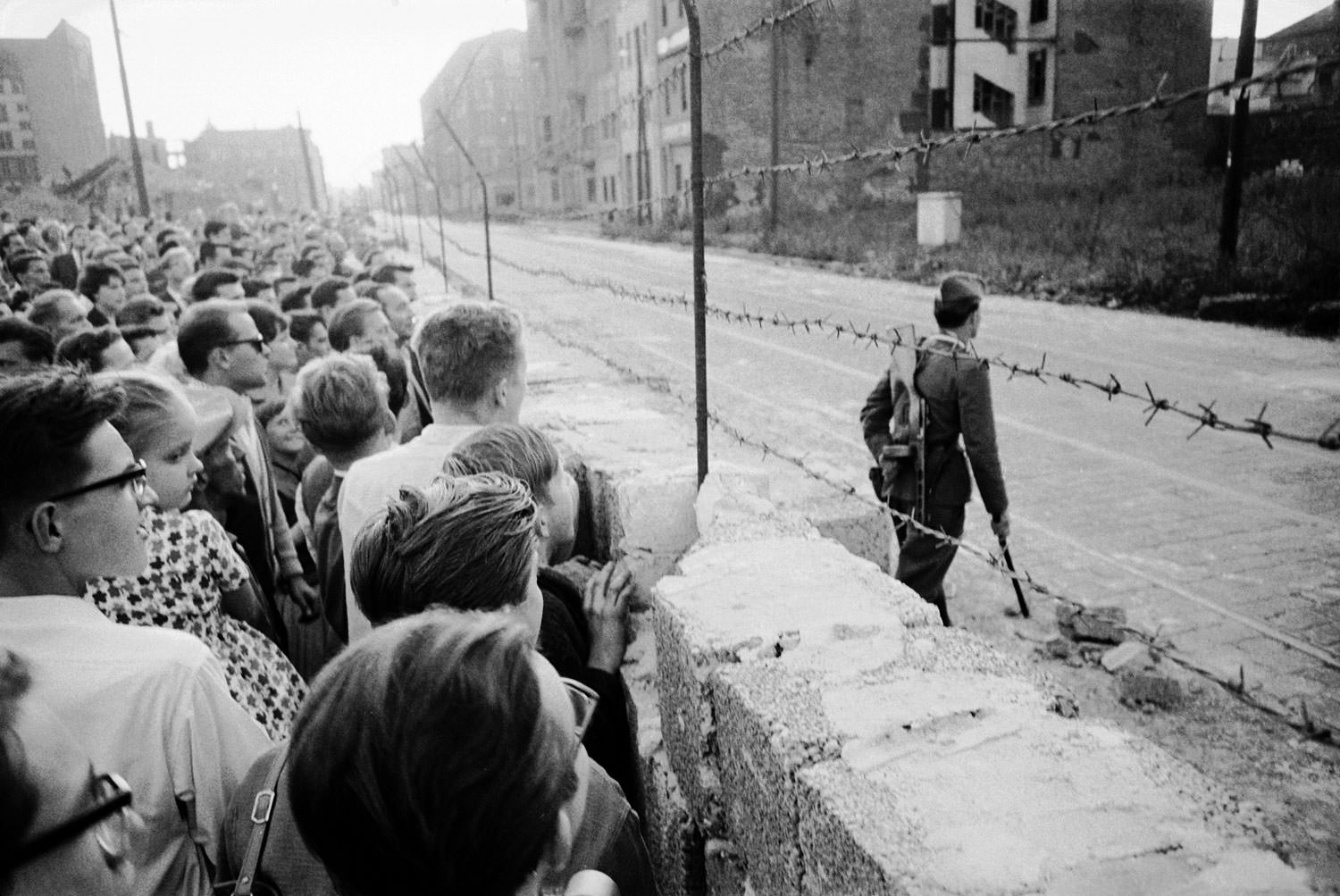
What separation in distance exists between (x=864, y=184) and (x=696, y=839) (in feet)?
100

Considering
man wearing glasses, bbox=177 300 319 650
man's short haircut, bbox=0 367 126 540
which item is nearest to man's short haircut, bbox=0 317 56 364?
man wearing glasses, bbox=177 300 319 650

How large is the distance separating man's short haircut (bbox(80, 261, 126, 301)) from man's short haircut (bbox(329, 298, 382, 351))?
3176 mm

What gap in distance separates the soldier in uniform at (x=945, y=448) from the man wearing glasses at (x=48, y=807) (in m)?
3.29

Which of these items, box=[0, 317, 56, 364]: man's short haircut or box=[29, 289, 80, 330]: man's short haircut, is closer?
box=[0, 317, 56, 364]: man's short haircut

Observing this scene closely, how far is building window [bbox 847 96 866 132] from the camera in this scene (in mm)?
31984

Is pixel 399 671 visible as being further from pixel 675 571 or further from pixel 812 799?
pixel 675 571

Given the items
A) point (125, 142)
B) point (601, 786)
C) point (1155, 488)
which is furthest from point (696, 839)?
point (125, 142)

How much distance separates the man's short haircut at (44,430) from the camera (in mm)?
1471

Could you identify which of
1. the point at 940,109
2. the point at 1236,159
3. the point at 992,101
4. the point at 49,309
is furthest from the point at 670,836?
the point at 992,101

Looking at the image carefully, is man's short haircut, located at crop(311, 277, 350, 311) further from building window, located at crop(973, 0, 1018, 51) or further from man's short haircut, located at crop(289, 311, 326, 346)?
building window, located at crop(973, 0, 1018, 51)

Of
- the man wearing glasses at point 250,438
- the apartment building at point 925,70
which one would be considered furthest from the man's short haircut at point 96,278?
the apartment building at point 925,70

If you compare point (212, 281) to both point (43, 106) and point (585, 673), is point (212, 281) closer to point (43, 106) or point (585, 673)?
point (585, 673)

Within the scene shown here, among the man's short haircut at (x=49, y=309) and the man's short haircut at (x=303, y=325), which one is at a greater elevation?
the man's short haircut at (x=49, y=309)

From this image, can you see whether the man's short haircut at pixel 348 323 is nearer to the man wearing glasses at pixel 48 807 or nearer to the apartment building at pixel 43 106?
the man wearing glasses at pixel 48 807
